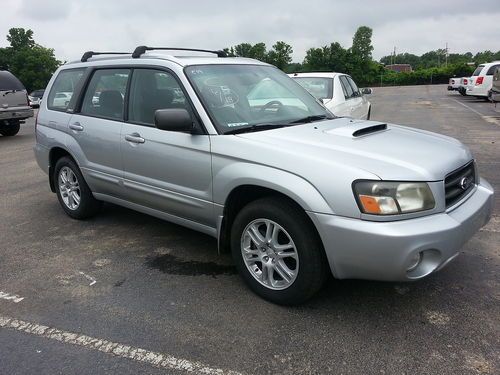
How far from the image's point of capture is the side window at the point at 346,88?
30.4 ft

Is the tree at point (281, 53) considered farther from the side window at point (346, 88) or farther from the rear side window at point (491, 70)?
the side window at point (346, 88)

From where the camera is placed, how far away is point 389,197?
2.81m

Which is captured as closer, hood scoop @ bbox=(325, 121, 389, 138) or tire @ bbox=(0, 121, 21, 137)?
hood scoop @ bbox=(325, 121, 389, 138)

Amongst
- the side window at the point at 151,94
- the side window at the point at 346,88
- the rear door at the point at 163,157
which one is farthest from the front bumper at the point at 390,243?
the side window at the point at 346,88

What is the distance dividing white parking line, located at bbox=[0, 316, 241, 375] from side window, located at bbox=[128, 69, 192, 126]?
1844 mm

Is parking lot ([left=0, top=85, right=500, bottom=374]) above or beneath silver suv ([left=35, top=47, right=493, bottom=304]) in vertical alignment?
beneath

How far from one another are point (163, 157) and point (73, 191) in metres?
1.90

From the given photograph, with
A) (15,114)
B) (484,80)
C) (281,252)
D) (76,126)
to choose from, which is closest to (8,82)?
(15,114)

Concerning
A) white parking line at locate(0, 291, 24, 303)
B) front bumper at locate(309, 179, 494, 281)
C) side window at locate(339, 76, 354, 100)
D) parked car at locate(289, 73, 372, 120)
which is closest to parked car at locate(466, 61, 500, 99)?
side window at locate(339, 76, 354, 100)

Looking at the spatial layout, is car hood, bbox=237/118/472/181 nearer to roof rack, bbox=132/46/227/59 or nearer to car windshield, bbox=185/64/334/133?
car windshield, bbox=185/64/334/133

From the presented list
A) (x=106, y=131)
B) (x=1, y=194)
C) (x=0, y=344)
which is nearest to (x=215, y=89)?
(x=106, y=131)

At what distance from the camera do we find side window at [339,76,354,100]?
30.4 ft

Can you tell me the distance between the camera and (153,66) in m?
4.14

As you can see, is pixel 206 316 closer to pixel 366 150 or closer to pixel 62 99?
pixel 366 150
